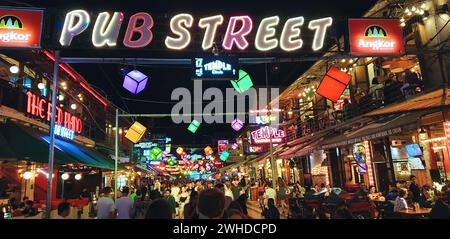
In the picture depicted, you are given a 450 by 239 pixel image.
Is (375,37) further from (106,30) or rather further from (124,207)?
(124,207)

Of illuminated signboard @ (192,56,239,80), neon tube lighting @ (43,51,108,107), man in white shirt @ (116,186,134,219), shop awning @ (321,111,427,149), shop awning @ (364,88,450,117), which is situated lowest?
man in white shirt @ (116,186,134,219)

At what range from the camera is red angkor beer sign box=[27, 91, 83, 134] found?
51.0 ft

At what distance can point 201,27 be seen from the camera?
11172 mm

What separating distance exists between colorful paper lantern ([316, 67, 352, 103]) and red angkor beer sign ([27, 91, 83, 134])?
12.5 m

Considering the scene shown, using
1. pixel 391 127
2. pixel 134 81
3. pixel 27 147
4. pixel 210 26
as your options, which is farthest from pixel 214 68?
pixel 27 147

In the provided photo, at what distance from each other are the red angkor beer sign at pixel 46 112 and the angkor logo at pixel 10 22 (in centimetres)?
606

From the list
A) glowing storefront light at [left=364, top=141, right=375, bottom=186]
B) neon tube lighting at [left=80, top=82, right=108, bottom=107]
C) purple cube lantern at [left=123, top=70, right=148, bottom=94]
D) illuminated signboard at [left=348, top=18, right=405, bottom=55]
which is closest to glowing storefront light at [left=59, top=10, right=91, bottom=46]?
purple cube lantern at [left=123, top=70, right=148, bottom=94]

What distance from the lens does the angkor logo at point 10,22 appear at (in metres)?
9.90

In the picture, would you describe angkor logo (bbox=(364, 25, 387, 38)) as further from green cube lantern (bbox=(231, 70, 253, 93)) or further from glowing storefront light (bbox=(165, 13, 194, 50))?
glowing storefront light (bbox=(165, 13, 194, 50))

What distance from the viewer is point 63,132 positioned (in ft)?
→ 61.2

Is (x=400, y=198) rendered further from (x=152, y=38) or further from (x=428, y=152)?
(x=152, y=38)

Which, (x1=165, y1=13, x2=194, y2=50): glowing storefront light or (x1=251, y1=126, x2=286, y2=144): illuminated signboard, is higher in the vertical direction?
(x1=165, y1=13, x2=194, y2=50): glowing storefront light

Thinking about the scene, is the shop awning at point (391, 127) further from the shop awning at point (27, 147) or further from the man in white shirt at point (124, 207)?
the shop awning at point (27, 147)
